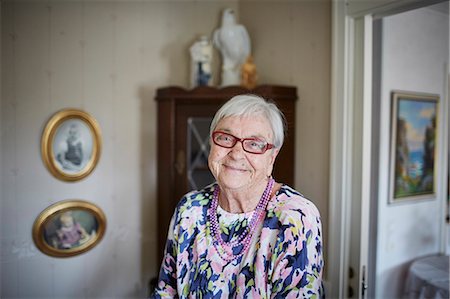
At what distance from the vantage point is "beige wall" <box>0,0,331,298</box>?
1225 millimetres

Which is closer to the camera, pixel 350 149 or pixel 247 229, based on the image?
pixel 247 229

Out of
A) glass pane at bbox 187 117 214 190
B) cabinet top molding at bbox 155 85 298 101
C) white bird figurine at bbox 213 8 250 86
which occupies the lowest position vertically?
glass pane at bbox 187 117 214 190

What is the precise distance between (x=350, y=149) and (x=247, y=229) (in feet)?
1.99

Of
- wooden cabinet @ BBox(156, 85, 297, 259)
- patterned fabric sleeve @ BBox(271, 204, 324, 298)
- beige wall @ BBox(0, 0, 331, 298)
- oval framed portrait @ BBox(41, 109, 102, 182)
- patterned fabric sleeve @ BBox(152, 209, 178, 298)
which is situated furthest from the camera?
wooden cabinet @ BBox(156, 85, 297, 259)

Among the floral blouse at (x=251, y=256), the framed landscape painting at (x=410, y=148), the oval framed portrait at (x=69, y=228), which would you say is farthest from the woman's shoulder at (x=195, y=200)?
the framed landscape painting at (x=410, y=148)

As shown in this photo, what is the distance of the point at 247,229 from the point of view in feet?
3.38

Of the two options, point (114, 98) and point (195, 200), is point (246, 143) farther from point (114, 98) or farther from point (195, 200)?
point (114, 98)

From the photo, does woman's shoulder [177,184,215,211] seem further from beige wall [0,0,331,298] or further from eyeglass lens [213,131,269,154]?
beige wall [0,0,331,298]

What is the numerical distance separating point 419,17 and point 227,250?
38.6 inches

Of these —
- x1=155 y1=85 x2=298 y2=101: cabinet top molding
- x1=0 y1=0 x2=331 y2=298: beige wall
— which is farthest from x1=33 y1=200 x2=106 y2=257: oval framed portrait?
x1=155 y1=85 x2=298 y2=101: cabinet top molding

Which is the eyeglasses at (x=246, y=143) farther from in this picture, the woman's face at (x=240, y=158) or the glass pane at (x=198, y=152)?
the glass pane at (x=198, y=152)

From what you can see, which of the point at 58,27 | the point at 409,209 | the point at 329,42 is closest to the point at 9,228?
the point at 58,27

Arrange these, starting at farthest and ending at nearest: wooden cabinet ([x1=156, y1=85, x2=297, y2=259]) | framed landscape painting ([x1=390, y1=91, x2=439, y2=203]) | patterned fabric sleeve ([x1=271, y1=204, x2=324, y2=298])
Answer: wooden cabinet ([x1=156, y1=85, x2=297, y2=259]) → framed landscape painting ([x1=390, y1=91, x2=439, y2=203]) → patterned fabric sleeve ([x1=271, y1=204, x2=324, y2=298])

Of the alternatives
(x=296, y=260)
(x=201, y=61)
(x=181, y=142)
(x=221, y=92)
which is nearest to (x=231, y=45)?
(x=201, y=61)
